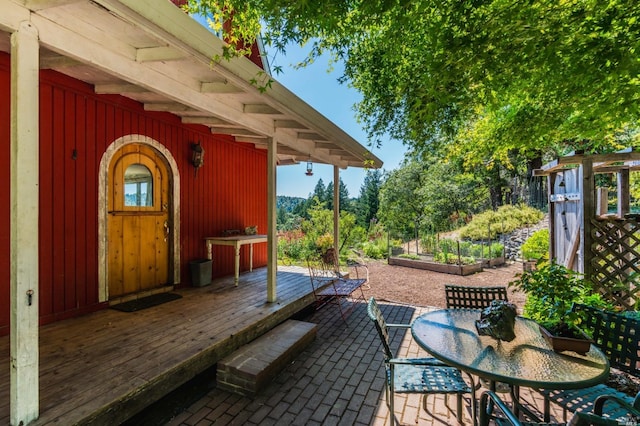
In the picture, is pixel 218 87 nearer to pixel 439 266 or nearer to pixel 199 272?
pixel 199 272

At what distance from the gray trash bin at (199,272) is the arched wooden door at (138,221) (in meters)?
0.33

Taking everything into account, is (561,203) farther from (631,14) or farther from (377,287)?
(377,287)

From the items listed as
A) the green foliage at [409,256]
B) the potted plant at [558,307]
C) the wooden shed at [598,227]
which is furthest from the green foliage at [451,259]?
the potted plant at [558,307]

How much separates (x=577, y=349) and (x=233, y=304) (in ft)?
10.8

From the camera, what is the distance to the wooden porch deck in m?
1.83

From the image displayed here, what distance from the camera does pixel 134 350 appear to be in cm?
248

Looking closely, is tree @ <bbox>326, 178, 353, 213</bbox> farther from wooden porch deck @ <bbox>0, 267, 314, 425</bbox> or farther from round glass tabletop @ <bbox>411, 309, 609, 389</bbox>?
round glass tabletop @ <bbox>411, 309, 609, 389</bbox>

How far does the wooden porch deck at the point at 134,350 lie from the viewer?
1.83 metres

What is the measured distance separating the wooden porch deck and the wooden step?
0.46ft

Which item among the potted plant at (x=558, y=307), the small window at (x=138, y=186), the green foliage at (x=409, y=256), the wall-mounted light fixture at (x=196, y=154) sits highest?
the wall-mounted light fixture at (x=196, y=154)

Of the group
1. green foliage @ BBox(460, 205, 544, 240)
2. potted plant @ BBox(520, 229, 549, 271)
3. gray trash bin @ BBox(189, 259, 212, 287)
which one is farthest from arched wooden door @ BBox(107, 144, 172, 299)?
green foliage @ BBox(460, 205, 544, 240)

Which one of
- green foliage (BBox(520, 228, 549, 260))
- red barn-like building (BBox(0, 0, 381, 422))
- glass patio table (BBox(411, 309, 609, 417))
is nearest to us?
glass patio table (BBox(411, 309, 609, 417))

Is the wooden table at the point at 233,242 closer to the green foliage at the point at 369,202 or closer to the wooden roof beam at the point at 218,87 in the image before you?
the wooden roof beam at the point at 218,87

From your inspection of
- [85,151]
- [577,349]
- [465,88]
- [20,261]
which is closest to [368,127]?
[465,88]
